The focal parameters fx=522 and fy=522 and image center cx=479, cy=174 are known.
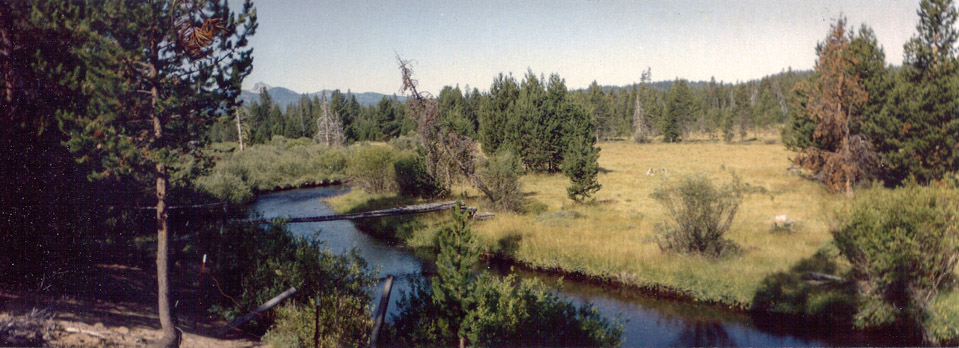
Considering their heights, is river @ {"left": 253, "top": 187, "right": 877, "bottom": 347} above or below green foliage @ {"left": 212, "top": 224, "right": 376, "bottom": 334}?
below

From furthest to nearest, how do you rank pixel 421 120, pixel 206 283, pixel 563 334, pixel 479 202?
pixel 479 202 → pixel 421 120 → pixel 206 283 → pixel 563 334

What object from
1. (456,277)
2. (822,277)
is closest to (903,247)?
(822,277)

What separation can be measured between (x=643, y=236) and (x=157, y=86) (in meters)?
16.5

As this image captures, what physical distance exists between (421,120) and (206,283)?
13.0 m

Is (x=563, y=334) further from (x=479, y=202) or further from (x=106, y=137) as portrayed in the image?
(x=479, y=202)

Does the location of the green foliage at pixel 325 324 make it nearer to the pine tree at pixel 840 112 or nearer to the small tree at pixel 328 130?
the pine tree at pixel 840 112

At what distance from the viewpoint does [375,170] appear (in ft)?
114

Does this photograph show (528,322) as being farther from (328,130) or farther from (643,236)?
(328,130)

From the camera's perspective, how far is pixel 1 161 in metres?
9.90

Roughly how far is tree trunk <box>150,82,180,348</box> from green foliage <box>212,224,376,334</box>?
196cm

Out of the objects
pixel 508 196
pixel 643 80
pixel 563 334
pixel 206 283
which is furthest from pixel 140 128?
pixel 643 80

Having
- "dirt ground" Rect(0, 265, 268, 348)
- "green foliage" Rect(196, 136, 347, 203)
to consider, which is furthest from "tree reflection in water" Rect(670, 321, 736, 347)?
"green foliage" Rect(196, 136, 347, 203)

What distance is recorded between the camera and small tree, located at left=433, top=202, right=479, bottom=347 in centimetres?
925

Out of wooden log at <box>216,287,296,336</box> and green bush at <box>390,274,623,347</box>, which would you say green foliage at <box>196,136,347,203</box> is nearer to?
wooden log at <box>216,287,296,336</box>
